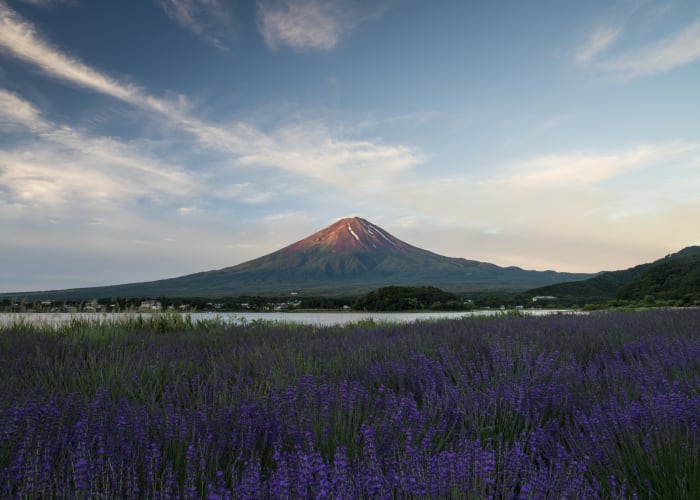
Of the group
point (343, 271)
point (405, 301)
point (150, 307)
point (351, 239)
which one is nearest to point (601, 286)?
point (405, 301)

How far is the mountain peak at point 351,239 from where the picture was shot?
490 ft

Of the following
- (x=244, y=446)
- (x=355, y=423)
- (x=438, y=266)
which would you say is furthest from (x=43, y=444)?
(x=438, y=266)

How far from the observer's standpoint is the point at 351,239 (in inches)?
6289

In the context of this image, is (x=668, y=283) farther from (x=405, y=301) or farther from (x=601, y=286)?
(x=601, y=286)

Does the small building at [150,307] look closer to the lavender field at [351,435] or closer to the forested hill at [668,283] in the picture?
the lavender field at [351,435]

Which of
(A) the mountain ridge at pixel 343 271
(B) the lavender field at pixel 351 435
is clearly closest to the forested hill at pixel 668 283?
(B) the lavender field at pixel 351 435

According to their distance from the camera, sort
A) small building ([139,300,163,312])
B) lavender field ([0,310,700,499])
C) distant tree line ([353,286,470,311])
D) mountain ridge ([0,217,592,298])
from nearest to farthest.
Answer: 1. lavender field ([0,310,700,499])
2. small building ([139,300,163,312])
3. distant tree line ([353,286,470,311])
4. mountain ridge ([0,217,592,298])

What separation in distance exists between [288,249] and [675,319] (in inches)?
5507

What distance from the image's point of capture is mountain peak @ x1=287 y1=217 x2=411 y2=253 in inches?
5881

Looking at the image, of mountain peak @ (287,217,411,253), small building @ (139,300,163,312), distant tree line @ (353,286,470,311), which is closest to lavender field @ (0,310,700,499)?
small building @ (139,300,163,312)

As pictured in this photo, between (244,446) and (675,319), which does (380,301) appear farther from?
(244,446)

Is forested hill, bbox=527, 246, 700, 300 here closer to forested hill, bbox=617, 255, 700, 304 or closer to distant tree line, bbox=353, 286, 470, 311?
forested hill, bbox=617, 255, 700, 304

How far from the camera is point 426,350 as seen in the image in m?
5.53

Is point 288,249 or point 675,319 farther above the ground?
point 288,249
